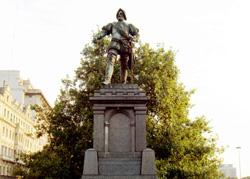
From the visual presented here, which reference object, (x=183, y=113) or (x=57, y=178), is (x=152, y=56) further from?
(x=57, y=178)

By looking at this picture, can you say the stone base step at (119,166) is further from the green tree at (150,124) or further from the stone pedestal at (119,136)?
the green tree at (150,124)

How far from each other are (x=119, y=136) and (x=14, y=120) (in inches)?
2371

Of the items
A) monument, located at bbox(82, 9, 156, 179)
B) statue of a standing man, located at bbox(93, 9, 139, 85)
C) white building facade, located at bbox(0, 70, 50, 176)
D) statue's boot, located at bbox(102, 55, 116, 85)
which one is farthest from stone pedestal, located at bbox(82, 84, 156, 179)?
white building facade, located at bbox(0, 70, 50, 176)

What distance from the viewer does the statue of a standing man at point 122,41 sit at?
1551cm

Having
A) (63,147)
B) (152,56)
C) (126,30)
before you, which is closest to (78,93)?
(63,147)

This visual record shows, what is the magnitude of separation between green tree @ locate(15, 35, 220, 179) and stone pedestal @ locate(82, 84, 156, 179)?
45.9 feet

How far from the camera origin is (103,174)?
13602mm

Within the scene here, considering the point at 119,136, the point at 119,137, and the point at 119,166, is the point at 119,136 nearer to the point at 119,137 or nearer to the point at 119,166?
the point at 119,137

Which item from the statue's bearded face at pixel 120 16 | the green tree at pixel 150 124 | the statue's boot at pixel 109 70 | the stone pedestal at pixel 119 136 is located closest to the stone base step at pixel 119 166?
the stone pedestal at pixel 119 136

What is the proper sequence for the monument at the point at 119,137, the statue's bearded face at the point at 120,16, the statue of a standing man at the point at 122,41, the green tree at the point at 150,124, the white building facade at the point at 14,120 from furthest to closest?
the white building facade at the point at 14,120
the green tree at the point at 150,124
the statue's bearded face at the point at 120,16
the statue of a standing man at the point at 122,41
the monument at the point at 119,137

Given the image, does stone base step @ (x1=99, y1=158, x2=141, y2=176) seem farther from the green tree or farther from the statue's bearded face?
the green tree

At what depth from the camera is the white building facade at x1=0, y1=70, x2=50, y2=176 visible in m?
64.5

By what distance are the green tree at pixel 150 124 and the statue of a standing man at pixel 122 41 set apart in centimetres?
1358

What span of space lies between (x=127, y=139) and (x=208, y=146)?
717 inches
